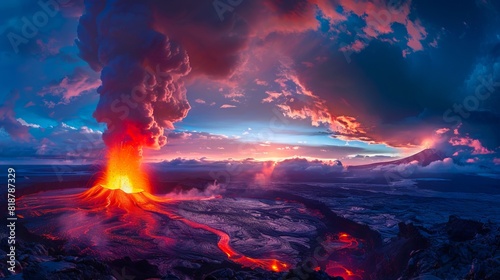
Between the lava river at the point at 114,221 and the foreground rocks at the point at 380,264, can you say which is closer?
the foreground rocks at the point at 380,264

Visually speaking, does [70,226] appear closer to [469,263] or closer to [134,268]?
[134,268]

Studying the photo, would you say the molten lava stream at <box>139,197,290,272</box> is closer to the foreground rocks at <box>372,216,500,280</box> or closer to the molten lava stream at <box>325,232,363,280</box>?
the molten lava stream at <box>325,232,363,280</box>

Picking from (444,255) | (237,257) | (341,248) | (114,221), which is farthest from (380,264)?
(114,221)

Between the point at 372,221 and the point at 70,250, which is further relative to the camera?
the point at 372,221

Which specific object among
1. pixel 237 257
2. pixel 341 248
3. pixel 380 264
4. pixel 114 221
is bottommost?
pixel 341 248

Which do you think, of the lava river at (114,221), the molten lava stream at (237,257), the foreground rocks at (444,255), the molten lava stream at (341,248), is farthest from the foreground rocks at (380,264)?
the lava river at (114,221)

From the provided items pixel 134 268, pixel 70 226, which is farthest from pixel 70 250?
pixel 70 226

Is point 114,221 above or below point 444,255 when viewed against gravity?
below

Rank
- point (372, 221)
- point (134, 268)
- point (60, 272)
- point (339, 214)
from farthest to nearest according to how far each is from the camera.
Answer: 1. point (339, 214)
2. point (372, 221)
3. point (134, 268)
4. point (60, 272)

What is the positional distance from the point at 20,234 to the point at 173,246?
12.8 metres

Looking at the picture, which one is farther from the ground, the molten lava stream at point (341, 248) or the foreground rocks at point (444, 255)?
the foreground rocks at point (444, 255)

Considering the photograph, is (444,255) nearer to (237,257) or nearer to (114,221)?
(237,257)

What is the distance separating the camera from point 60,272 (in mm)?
11359

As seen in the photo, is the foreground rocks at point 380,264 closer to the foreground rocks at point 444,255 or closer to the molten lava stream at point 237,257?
the foreground rocks at point 444,255
